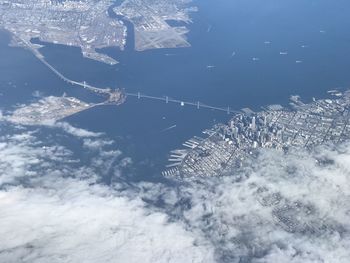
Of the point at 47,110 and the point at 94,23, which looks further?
the point at 94,23

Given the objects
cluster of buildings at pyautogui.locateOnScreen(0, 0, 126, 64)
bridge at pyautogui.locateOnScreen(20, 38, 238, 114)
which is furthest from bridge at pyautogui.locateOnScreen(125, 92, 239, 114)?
cluster of buildings at pyautogui.locateOnScreen(0, 0, 126, 64)

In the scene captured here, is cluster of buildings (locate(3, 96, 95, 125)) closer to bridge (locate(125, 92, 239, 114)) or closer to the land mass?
bridge (locate(125, 92, 239, 114))

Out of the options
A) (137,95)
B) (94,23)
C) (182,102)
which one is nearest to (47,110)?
(137,95)

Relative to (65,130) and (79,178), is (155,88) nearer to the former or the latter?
(65,130)

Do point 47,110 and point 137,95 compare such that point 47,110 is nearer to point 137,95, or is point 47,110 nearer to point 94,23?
point 137,95

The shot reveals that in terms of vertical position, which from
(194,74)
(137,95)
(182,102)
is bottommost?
(137,95)

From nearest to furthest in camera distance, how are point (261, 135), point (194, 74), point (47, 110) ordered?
point (261, 135), point (47, 110), point (194, 74)

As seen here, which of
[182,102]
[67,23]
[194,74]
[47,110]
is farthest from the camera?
[67,23]
